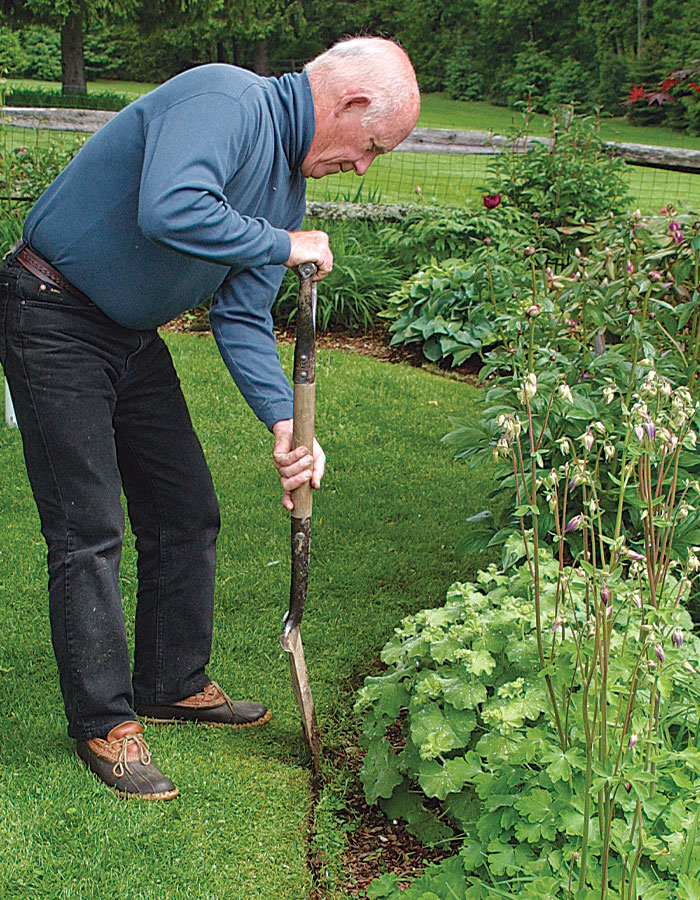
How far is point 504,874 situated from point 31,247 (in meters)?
1.71

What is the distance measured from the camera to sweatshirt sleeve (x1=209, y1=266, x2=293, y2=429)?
2492 mm

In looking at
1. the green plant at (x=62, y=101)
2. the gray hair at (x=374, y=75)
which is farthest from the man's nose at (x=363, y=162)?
the green plant at (x=62, y=101)

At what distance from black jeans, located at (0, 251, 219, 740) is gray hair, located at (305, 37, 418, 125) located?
0.75 metres

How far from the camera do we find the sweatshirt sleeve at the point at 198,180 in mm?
1952

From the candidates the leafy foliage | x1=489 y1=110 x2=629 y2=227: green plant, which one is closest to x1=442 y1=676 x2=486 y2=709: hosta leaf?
the leafy foliage

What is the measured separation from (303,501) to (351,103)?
3.15ft

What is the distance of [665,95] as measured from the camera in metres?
3.95

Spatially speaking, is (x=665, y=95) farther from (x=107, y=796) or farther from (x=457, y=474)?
(x=107, y=796)

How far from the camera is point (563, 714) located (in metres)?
2.12

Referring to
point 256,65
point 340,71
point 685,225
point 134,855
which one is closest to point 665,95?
point 685,225

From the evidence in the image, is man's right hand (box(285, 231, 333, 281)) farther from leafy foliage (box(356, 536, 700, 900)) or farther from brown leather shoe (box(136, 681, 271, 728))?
brown leather shoe (box(136, 681, 271, 728))

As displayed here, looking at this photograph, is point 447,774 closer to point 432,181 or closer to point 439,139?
point 439,139

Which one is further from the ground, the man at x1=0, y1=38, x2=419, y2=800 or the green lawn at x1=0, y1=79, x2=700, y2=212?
the man at x1=0, y1=38, x2=419, y2=800

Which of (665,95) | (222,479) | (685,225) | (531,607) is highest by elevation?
(665,95)
